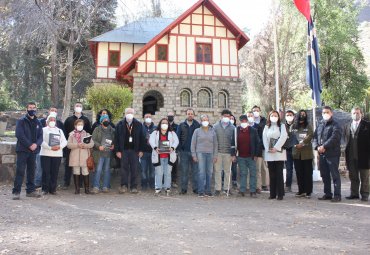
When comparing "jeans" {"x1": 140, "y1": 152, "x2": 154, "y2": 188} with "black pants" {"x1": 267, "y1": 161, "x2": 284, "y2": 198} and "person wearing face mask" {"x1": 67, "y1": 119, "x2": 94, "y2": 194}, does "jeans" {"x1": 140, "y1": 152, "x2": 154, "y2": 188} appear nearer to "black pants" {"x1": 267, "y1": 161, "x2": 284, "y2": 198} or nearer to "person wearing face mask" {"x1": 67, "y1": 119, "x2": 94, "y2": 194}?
"person wearing face mask" {"x1": 67, "y1": 119, "x2": 94, "y2": 194}

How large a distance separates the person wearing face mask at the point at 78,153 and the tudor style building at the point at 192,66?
11980mm

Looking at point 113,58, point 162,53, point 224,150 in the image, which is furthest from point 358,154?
A: point 113,58

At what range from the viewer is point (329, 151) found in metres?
7.06

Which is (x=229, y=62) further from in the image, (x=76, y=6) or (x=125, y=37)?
(x=76, y=6)

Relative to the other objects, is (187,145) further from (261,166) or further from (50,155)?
(50,155)

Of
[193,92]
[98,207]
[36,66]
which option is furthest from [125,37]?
[98,207]

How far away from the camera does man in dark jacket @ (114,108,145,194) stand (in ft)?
25.4

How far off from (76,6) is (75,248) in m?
8.81

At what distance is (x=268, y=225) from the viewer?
471 centimetres

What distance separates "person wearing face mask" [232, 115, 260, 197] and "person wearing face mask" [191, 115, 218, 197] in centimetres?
47

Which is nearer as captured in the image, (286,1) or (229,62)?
(229,62)

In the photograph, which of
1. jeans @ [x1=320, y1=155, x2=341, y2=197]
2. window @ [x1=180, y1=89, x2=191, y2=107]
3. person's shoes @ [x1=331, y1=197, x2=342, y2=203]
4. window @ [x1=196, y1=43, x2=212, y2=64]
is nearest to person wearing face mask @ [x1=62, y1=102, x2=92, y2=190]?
jeans @ [x1=320, y1=155, x2=341, y2=197]

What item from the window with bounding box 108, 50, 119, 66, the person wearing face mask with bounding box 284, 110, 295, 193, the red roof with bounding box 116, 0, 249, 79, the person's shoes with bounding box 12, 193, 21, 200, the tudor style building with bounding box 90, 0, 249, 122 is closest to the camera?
the person's shoes with bounding box 12, 193, 21, 200

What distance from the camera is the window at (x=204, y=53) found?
66.3 ft
